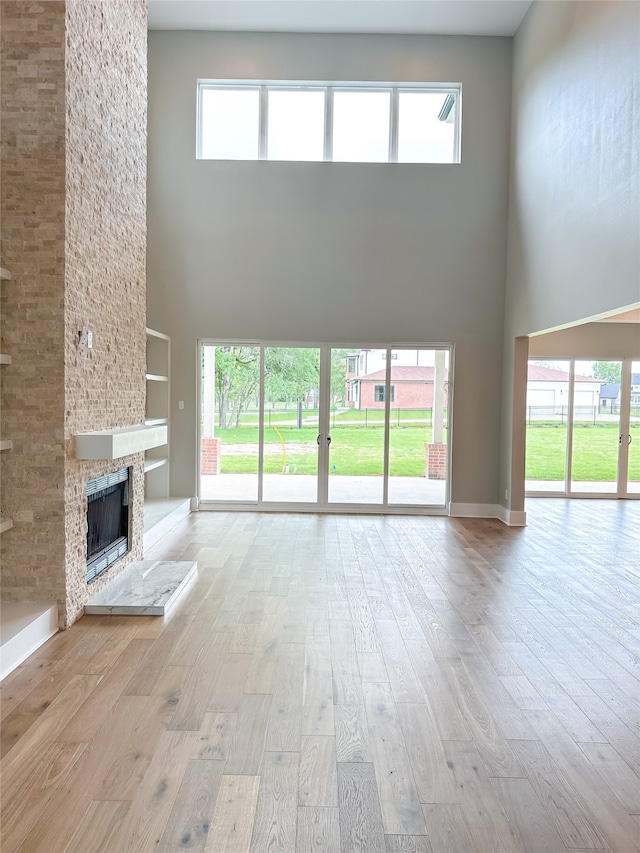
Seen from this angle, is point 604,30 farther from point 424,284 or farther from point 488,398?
point 488,398

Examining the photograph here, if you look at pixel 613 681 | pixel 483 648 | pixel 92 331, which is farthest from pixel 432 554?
pixel 92 331

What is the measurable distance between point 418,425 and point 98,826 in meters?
6.11

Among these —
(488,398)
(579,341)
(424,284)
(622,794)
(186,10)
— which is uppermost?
(186,10)

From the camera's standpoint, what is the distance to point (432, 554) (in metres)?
5.55

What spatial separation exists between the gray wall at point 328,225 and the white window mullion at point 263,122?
18 cm

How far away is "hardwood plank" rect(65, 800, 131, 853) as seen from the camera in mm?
1867


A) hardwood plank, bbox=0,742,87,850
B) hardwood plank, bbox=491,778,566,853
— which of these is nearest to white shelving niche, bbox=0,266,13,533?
hardwood plank, bbox=0,742,87,850

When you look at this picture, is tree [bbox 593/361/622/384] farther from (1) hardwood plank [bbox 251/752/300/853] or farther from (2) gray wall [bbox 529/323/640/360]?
(1) hardwood plank [bbox 251/752/300/853]

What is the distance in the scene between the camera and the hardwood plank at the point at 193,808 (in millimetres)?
1884

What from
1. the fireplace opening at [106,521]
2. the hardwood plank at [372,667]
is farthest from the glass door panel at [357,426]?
the hardwood plank at [372,667]

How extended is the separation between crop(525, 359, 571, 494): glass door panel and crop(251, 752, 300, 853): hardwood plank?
24.1 feet

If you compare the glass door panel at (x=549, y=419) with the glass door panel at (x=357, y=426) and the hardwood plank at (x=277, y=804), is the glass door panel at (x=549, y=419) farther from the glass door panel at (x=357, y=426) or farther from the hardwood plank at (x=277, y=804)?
the hardwood plank at (x=277, y=804)

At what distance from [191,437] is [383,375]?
2.77 m

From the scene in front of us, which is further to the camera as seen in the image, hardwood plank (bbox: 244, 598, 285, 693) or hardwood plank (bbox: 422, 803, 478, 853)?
hardwood plank (bbox: 244, 598, 285, 693)
